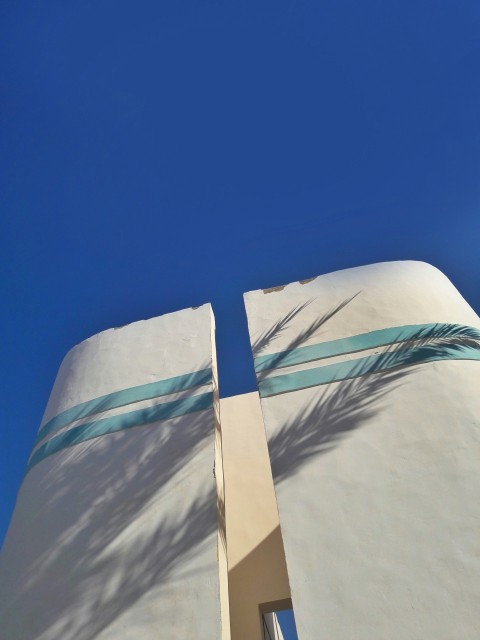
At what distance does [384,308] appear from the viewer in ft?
21.1

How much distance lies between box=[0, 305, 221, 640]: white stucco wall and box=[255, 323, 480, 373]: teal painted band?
1.01 meters

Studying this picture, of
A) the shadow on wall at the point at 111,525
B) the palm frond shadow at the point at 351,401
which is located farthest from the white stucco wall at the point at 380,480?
the shadow on wall at the point at 111,525

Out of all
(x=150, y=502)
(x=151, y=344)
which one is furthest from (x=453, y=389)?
(x=151, y=344)

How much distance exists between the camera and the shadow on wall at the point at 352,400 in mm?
5086

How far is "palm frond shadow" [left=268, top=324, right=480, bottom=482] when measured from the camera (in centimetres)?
509

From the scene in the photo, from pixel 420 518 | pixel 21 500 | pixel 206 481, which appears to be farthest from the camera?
pixel 21 500

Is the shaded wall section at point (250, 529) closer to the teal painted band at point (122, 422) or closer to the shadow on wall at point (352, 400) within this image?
the teal painted band at point (122, 422)

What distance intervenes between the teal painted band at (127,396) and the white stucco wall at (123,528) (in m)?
0.07

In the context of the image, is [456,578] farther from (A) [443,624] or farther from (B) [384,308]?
(B) [384,308]

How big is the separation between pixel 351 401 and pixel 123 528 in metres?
2.97

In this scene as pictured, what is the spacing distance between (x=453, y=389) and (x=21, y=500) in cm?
566

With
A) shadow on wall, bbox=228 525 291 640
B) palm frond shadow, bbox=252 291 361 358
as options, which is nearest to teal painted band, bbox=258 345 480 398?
palm frond shadow, bbox=252 291 361 358

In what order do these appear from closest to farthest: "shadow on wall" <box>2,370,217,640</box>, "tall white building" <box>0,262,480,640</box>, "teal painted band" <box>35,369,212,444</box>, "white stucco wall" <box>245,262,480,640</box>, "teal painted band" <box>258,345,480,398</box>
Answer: "white stucco wall" <box>245,262,480,640</box> < "tall white building" <box>0,262,480,640</box> < "shadow on wall" <box>2,370,217,640</box> < "teal painted band" <box>258,345,480,398</box> < "teal painted band" <box>35,369,212,444</box>

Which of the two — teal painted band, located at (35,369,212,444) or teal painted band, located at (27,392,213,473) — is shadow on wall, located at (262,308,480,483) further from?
teal painted band, located at (35,369,212,444)
